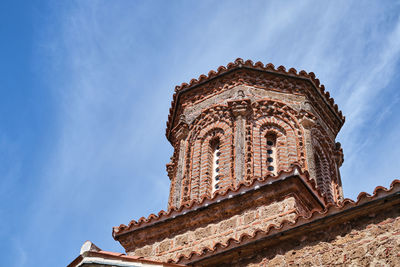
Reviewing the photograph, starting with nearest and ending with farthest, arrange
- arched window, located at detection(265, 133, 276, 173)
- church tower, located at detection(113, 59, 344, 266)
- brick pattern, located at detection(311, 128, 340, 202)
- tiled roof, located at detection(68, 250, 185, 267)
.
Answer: tiled roof, located at detection(68, 250, 185, 267)
church tower, located at detection(113, 59, 344, 266)
arched window, located at detection(265, 133, 276, 173)
brick pattern, located at detection(311, 128, 340, 202)

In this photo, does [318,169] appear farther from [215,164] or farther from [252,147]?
[215,164]

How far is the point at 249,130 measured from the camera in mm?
11609

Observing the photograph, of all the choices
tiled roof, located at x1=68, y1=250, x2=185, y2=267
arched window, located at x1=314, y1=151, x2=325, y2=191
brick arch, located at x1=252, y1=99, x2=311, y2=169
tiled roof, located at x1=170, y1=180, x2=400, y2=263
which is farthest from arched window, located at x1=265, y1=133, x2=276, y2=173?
tiled roof, located at x1=68, y1=250, x2=185, y2=267

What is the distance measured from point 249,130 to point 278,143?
2.16 ft

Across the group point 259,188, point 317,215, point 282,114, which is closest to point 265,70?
point 282,114

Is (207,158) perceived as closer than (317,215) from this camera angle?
No

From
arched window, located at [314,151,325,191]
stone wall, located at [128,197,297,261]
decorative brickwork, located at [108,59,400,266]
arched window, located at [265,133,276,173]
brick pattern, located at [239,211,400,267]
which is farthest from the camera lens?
arched window, located at [314,151,325,191]

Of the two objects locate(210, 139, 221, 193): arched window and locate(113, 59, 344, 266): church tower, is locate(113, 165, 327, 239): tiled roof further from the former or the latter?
locate(210, 139, 221, 193): arched window

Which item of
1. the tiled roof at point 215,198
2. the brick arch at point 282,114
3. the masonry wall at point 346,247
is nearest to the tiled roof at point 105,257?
the masonry wall at point 346,247

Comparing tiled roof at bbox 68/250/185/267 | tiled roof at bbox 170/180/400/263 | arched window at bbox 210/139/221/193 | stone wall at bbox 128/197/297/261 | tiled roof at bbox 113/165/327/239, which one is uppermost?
arched window at bbox 210/139/221/193

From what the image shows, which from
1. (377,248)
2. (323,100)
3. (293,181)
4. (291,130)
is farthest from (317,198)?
(323,100)

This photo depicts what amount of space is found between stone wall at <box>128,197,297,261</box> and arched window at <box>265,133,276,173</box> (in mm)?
1866

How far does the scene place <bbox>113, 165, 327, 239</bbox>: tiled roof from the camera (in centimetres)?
941

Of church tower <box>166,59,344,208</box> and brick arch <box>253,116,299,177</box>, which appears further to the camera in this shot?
church tower <box>166,59,344,208</box>
